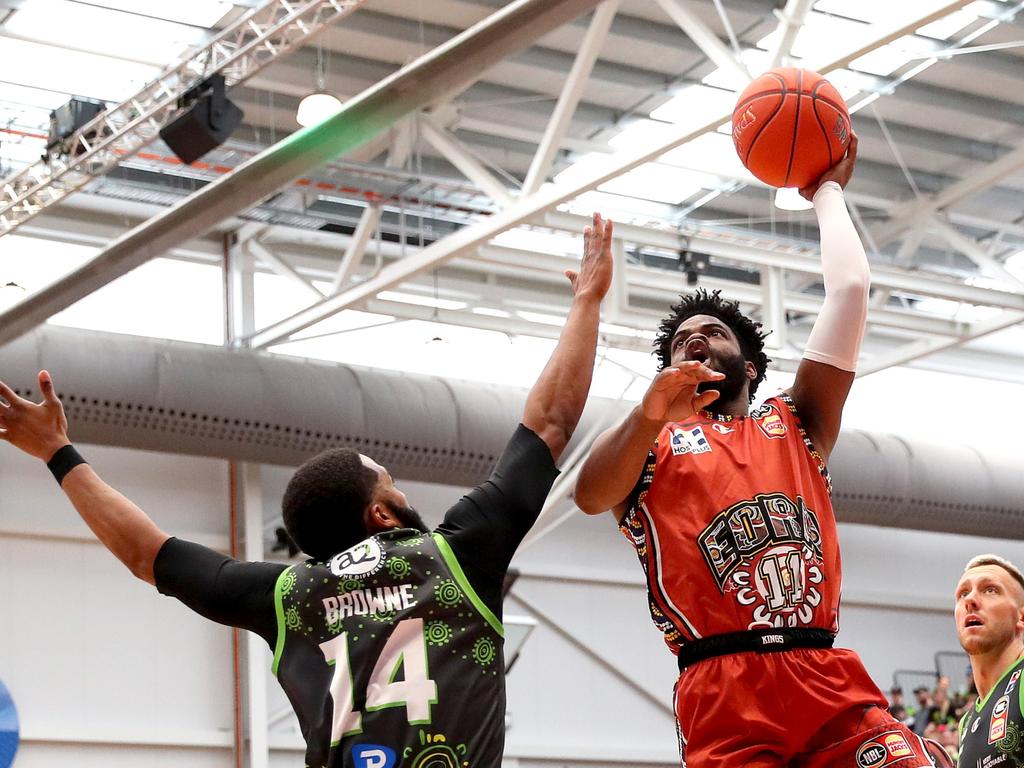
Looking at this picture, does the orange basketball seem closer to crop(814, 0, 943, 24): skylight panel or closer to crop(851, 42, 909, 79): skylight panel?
crop(814, 0, 943, 24): skylight panel

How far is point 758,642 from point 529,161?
13.3 metres

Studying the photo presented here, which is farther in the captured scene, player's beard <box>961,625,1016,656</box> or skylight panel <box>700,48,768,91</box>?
skylight panel <box>700,48,768,91</box>

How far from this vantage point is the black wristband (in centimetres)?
432

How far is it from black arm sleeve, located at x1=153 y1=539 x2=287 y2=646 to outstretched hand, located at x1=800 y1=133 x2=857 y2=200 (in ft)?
7.66

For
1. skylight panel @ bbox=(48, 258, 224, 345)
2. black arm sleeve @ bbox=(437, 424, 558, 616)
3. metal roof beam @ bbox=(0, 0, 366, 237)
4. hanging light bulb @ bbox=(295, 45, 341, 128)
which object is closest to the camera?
black arm sleeve @ bbox=(437, 424, 558, 616)

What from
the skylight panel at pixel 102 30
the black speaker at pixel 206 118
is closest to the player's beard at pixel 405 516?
the black speaker at pixel 206 118

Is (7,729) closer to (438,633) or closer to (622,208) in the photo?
(622,208)

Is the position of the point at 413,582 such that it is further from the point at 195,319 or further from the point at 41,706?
the point at 195,319

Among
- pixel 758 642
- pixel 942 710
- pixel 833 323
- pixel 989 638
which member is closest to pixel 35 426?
pixel 758 642

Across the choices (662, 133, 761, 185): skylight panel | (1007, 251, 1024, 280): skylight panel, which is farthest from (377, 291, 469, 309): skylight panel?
(1007, 251, 1024, 280): skylight panel

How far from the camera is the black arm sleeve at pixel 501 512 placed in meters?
3.90

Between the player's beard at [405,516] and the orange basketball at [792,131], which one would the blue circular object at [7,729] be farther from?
the player's beard at [405,516]

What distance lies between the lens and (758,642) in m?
4.75

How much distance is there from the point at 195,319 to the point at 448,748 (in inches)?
608
